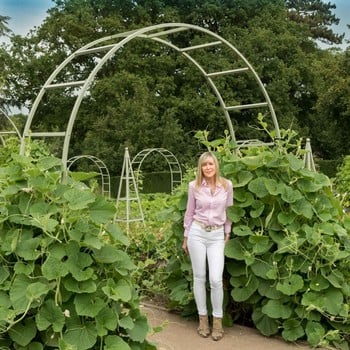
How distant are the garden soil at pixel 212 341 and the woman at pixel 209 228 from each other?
0.09 metres

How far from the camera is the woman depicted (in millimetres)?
3729

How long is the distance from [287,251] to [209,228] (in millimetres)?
541

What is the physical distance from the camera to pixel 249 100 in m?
21.8

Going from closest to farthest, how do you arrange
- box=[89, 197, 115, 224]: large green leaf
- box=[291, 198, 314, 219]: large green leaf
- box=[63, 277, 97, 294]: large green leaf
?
box=[63, 277, 97, 294]: large green leaf → box=[89, 197, 115, 224]: large green leaf → box=[291, 198, 314, 219]: large green leaf

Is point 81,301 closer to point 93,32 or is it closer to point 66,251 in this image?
point 66,251

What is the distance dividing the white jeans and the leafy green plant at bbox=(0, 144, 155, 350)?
1.36m

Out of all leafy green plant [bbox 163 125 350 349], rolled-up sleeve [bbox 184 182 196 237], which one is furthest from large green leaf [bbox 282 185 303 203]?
rolled-up sleeve [bbox 184 182 196 237]

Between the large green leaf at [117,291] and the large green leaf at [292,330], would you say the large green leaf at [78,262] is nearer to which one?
the large green leaf at [117,291]

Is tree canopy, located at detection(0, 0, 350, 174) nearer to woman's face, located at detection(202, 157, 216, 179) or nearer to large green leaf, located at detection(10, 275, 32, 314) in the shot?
woman's face, located at detection(202, 157, 216, 179)

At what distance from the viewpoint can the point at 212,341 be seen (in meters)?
3.72

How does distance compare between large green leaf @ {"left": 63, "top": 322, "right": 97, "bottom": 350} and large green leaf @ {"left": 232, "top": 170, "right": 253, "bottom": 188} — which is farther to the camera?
large green leaf @ {"left": 232, "top": 170, "right": 253, "bottom": 188}

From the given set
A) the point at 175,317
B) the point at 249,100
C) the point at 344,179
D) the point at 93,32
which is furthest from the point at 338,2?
the point at 175,317

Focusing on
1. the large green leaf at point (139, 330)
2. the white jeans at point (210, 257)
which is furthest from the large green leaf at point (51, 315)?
the white jeans at point (210, 257)

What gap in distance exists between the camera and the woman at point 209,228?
12.2 ft
